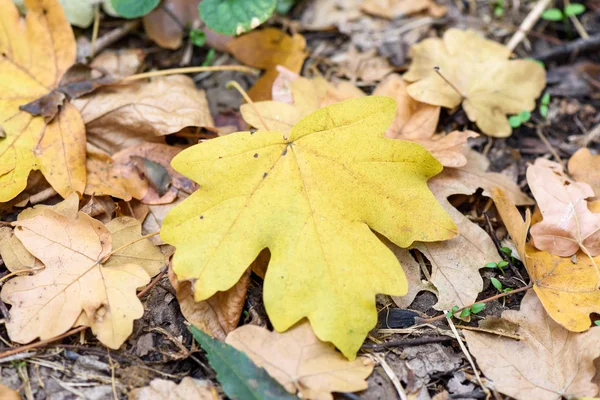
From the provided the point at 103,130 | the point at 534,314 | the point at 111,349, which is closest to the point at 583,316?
the point at 534,314

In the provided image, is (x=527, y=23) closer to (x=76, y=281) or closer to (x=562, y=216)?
(x=562, y=216)

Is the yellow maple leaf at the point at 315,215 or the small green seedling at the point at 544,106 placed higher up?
the yellow maple leaf at the point at 315,215

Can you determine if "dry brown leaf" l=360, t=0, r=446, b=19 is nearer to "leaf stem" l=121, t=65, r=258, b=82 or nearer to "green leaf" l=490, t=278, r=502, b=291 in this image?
"leaf stem" l=121, t=65, r=258, b=82

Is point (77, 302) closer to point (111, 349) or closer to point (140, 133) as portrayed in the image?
point (111, 349)

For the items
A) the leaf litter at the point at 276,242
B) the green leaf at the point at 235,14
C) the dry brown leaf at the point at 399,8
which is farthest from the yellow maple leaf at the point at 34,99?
the dry brown leaf at the point at 399,8

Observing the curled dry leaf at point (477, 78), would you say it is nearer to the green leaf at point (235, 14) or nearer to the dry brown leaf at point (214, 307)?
the green leaf at point (235, 14)

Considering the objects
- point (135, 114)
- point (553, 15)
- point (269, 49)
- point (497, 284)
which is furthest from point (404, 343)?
point (553, 15)
